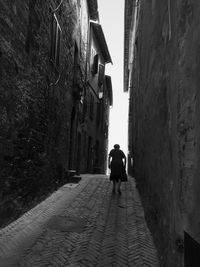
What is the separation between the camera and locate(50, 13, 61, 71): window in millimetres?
8570

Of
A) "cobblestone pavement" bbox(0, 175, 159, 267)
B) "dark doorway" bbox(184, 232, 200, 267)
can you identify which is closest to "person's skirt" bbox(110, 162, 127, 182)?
"cobblestone pavement" bbox(0, 175, 159, 267)

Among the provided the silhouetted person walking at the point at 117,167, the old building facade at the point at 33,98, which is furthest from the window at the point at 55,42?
the silhouetted person walking at the point at 117,167

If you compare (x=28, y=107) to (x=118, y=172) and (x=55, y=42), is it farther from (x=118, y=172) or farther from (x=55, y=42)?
(x=118, y=172)

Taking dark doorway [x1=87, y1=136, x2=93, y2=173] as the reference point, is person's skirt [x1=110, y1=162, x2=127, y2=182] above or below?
below

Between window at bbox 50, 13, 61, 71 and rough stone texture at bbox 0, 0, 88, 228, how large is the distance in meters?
0.26

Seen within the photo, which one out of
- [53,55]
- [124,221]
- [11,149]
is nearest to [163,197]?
[124,221]

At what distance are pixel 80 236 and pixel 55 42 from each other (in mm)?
5270

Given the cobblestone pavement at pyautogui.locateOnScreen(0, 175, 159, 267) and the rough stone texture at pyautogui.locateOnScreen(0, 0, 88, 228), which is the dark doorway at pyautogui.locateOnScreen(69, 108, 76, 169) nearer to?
the rough stone texture at pyautogui.locateOnScreen(0, 0, 88, 228)

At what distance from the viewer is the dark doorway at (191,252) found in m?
2.48

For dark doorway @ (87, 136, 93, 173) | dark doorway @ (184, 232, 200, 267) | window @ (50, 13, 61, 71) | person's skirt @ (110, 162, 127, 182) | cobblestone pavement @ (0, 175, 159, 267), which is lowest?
cobblestone pavement @ (0, 175, 159, 267)

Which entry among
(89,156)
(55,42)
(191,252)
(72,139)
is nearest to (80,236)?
(191,252)

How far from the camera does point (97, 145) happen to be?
22141mm

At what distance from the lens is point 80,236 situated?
17.7 ft

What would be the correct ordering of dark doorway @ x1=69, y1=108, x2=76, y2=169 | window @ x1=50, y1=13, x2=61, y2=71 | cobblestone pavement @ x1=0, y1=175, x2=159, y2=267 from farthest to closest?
dark doorway @ x1=69, y1=108, x2=76, y2=169, window @ x1=50, y1=13, x2=61, y2=71, cobblestone pavement @ x1=0, y1=175, x2=159, y2=267
